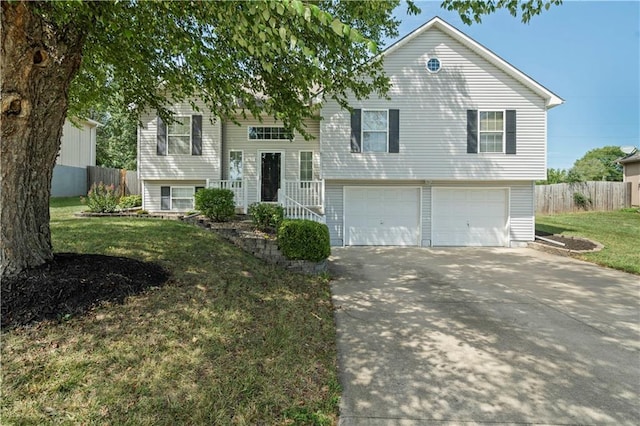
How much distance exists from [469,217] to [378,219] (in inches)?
128

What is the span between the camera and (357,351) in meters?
3.73

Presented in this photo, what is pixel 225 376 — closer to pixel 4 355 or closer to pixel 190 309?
pixel 190 309

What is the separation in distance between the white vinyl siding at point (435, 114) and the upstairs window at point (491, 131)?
0.70ft

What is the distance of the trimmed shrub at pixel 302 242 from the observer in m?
6.82

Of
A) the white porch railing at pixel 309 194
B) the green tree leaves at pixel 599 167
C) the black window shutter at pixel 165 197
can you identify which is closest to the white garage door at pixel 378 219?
the white porch railing at pixel 309 194

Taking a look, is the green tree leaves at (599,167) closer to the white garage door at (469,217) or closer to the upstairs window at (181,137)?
the white garage door at (469,217)

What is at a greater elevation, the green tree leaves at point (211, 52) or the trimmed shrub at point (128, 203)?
the green tree leaves at point (211, 52)

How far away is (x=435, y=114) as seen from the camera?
11102 millimetres

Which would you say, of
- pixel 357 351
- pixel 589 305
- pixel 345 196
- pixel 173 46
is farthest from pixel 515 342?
pixel 345 196

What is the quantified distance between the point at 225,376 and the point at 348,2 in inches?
219

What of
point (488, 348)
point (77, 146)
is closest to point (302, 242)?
point (488, 348)

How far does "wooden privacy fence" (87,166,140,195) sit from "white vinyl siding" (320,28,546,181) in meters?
15.0

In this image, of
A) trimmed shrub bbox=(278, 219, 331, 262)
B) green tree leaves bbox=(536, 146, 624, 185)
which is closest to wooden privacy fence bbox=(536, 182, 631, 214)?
green tree leaves bbox=(536, 146, 624, 185)

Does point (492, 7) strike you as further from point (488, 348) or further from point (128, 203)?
point (128, 203)
